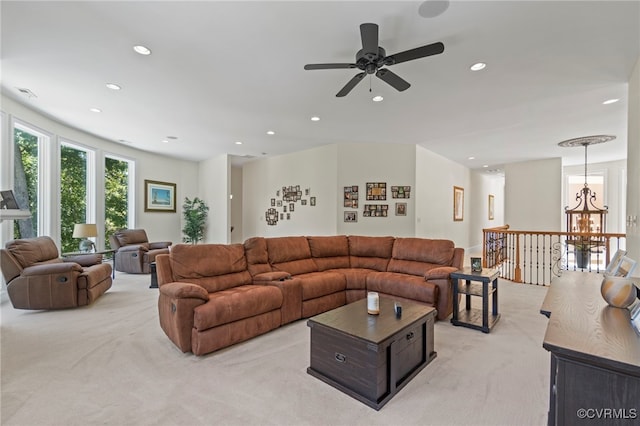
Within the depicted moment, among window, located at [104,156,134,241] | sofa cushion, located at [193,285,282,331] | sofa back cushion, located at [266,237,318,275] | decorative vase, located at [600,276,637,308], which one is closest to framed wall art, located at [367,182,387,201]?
sofa back cushion, located at [266,237,318,275]

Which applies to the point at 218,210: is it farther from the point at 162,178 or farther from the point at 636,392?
the point at 636,392

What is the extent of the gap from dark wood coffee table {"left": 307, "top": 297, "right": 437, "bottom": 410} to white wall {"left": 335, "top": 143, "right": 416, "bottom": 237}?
12.2 feet

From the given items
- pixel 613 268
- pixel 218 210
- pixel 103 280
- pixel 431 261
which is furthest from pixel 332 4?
pixel 218 210

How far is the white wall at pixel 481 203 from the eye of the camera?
9695 mm

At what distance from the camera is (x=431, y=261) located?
396 centimetres

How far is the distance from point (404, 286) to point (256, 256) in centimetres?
192

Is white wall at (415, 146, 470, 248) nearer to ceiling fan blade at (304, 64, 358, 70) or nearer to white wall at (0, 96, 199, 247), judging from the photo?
ceiling fan blade at (304, 64, 358, 70)

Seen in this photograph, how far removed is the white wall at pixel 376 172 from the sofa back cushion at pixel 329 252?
1.59 metres

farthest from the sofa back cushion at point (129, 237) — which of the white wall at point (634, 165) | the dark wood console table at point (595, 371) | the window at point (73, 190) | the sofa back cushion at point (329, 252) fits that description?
the white wall at point (634, 165)

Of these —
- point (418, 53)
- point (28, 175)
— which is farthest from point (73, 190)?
point (418, 53)

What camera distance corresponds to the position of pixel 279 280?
3.43m

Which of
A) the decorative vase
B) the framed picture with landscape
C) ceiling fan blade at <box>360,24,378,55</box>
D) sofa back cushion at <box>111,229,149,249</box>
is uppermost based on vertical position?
ceiling fan blade at <box>360,24,378,55</box>

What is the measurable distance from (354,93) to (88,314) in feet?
14.2

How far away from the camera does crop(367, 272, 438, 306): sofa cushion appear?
11.3ft
